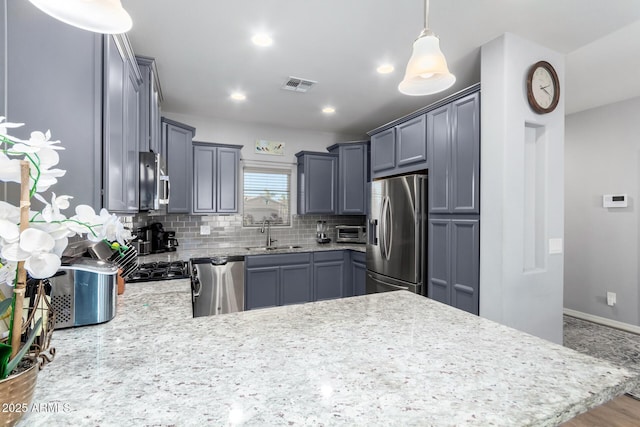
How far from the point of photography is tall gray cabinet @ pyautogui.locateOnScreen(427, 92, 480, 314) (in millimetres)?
2473

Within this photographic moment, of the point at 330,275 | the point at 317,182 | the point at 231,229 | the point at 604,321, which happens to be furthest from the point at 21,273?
the point at 604,321

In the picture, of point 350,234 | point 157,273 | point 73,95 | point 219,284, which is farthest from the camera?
point 350,234

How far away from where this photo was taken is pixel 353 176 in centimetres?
450

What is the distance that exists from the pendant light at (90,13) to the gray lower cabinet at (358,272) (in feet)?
11.0

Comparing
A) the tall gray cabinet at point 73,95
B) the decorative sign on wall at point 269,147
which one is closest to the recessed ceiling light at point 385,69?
the tall gray cabinet at point 73,95

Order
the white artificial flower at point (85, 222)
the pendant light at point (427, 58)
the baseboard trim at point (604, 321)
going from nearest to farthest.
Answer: the white artificial flower at point (85, 222), the pendant light at point (427, 58), the baseboard trim at point (604, 321)

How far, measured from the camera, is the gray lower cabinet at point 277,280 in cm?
366

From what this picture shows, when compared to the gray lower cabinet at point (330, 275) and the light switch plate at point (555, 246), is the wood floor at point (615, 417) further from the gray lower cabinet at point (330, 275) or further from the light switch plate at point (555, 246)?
the gray lower cabinet at point (330, 275)

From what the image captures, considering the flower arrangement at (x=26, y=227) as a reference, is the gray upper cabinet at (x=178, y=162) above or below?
above

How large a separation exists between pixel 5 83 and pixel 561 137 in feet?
10.9

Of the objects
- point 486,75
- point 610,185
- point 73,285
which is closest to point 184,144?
point 73,285

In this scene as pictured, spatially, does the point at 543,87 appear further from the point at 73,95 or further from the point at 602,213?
the point at 73,95

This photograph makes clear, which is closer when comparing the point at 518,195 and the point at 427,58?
the point at 427,58

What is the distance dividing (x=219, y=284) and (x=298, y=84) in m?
2.30
